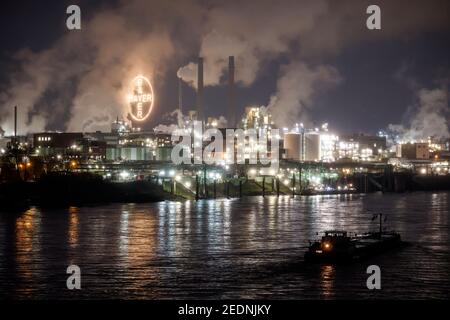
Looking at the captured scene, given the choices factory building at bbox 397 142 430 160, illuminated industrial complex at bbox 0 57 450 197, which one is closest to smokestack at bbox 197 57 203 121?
illuminated industrial complex at bbox 0 57 450 197

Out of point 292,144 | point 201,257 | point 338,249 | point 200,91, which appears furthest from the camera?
point 292,144

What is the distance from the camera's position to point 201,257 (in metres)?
27.1

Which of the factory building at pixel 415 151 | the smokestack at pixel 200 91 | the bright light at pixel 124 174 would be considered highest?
the smokestack at pixel 200 91

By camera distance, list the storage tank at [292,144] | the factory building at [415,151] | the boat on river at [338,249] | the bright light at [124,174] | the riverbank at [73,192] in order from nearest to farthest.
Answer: the boat on river at [338,249] → the riverbank at [73,192] → the bright light at [124,174] → the storage tank at [292,144] → the factory building at [415,151]

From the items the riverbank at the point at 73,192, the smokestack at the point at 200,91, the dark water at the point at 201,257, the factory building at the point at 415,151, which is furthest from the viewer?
the factory building at the point at 415,151

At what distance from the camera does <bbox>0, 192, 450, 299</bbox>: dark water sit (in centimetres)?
2094

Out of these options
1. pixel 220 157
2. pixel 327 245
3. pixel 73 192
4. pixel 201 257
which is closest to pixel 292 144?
pixel 220 157

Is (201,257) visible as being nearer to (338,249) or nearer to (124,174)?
(338,249)

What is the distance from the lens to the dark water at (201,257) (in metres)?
20.9

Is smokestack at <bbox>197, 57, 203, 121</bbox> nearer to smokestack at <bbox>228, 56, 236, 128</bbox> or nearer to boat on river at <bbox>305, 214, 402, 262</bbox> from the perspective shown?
smokestack at <bbox>228, 56, 236, 128</bbox>

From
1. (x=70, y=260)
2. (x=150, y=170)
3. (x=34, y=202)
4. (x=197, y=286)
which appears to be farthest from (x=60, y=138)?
(x=197, y=286)

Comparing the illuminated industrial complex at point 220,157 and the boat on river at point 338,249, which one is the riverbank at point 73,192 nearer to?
the illuminated industrial complex at point 220,157

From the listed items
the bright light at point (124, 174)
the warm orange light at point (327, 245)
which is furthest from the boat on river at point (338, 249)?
the bright light at point (124, 174)

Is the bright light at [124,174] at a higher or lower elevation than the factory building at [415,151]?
lower
